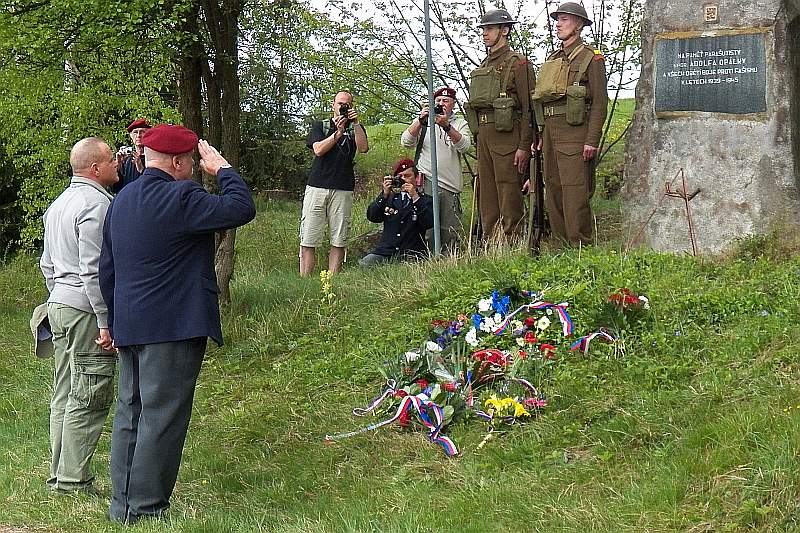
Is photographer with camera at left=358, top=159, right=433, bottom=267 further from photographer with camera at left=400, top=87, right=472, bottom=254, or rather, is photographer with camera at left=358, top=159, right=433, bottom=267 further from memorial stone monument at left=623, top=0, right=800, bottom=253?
memorial stone monument at left=623, top=0, right=800, bottom=253

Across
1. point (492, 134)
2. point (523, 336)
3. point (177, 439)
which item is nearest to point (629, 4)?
point (492, 134)

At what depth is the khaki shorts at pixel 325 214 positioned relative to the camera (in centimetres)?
1054

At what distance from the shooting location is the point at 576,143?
29.1 feet

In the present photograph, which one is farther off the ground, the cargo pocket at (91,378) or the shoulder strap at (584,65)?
the shoulder strap at (584,65)

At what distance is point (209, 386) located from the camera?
7.90m

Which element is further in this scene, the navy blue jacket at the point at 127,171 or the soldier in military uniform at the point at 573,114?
the soldier in military uniform at the point at 573,114

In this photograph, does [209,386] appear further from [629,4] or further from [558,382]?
[629,4]

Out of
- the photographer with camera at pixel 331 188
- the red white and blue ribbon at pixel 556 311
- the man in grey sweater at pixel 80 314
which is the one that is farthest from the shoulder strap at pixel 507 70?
the man in grey sweater at pixel 80 314

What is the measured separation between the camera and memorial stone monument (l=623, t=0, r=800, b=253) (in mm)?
7930

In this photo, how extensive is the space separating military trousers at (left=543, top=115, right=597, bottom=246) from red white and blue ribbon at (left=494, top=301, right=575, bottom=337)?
1.83 meters

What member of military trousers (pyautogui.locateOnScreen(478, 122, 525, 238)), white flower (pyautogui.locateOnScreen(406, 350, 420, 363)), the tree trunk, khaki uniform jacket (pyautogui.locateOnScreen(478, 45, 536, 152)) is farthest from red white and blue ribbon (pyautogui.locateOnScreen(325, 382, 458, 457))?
khaki uniform jacket (pyautogui.locateOnScreen(478, 45, 536, 152))

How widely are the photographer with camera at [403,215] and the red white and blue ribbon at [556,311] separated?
10.9ft

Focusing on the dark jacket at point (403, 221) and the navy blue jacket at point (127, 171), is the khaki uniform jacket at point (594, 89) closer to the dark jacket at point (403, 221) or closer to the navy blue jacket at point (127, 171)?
the dark jacket at point (403, 221)

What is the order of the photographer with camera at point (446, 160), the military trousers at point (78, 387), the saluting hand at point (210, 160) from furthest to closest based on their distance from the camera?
the photographer with camera at point (446, 160), the military trousers at point (78, 387), the saluting hand at point (210, 160)
